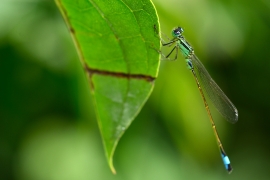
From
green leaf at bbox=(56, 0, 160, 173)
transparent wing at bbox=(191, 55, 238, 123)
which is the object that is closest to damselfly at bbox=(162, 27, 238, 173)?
transparent wing at bbox=(191, 55, 238, 123)

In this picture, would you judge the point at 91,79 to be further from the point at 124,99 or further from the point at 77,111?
the point at 77,111

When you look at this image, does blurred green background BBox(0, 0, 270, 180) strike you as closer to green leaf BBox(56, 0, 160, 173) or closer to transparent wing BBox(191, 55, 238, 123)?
transparent wing BBox(191, 55, 238, 123)

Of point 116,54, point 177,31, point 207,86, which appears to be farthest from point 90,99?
point 116,54

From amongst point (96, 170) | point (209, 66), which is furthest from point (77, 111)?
point (209, 66)

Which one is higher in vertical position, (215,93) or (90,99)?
(215,93)

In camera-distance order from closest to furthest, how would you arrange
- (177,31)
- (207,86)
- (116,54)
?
1. (116,54)
2. (177,31)
3. (207,86)

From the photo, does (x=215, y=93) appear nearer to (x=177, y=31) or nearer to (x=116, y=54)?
(x=177, y=31)

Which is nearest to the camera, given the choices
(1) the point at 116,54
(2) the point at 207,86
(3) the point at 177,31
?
(1) the point at 116,54
